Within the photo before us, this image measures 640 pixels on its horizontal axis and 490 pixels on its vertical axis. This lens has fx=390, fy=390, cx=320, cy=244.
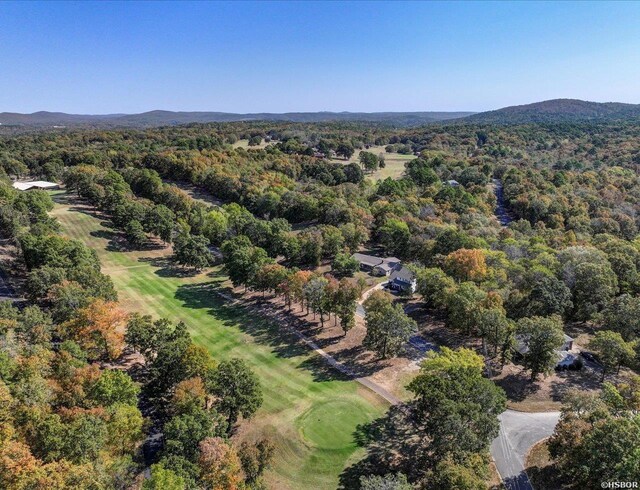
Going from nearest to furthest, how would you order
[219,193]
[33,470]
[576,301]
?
1. [33,470]
2. [576,301]
3. [219,193]

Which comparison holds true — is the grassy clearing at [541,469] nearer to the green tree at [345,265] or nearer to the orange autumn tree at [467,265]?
the orange autumn tree at [467,265]

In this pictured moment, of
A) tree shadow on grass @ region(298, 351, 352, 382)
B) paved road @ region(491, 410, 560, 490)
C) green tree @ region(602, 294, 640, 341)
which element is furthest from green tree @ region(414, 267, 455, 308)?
green tree @ region(602, 294, 640, 341)

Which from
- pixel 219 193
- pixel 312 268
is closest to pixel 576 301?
pixel 312 268

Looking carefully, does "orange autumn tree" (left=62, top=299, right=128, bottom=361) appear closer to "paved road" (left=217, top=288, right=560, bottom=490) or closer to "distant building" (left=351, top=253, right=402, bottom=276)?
"paved road" (left=217, top=288, right=560, bottom=490)

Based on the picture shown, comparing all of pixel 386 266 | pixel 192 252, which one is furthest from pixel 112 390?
pixel 386 266

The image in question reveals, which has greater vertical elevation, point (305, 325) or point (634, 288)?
point (634, 288)

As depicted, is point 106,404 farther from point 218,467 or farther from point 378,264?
point 378,264

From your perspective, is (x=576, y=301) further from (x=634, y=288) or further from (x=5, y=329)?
(x=5, y=329)
